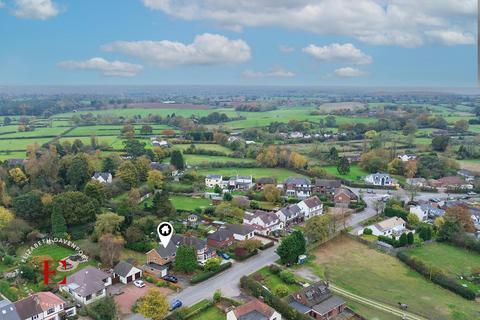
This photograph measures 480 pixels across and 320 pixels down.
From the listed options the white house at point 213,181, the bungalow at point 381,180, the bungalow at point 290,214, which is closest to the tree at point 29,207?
the white house at point 213,181

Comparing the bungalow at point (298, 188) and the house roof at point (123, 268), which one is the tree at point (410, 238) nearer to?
the bungalow at point (298, 188)

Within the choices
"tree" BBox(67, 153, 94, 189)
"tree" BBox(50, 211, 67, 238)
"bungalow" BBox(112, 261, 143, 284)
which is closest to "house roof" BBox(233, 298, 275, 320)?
"bungalow" BBox(112, 261, 143, 284)

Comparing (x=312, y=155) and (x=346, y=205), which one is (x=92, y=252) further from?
(x=312, y=155)

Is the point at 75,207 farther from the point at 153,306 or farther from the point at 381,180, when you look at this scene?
the point at 381,180

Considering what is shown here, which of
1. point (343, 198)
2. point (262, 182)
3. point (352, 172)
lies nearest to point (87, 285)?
point (262, 182)

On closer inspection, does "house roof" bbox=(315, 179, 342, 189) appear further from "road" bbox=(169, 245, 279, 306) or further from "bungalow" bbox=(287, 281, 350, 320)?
"bungalow" bbox=(287, 281, 350, 320)
